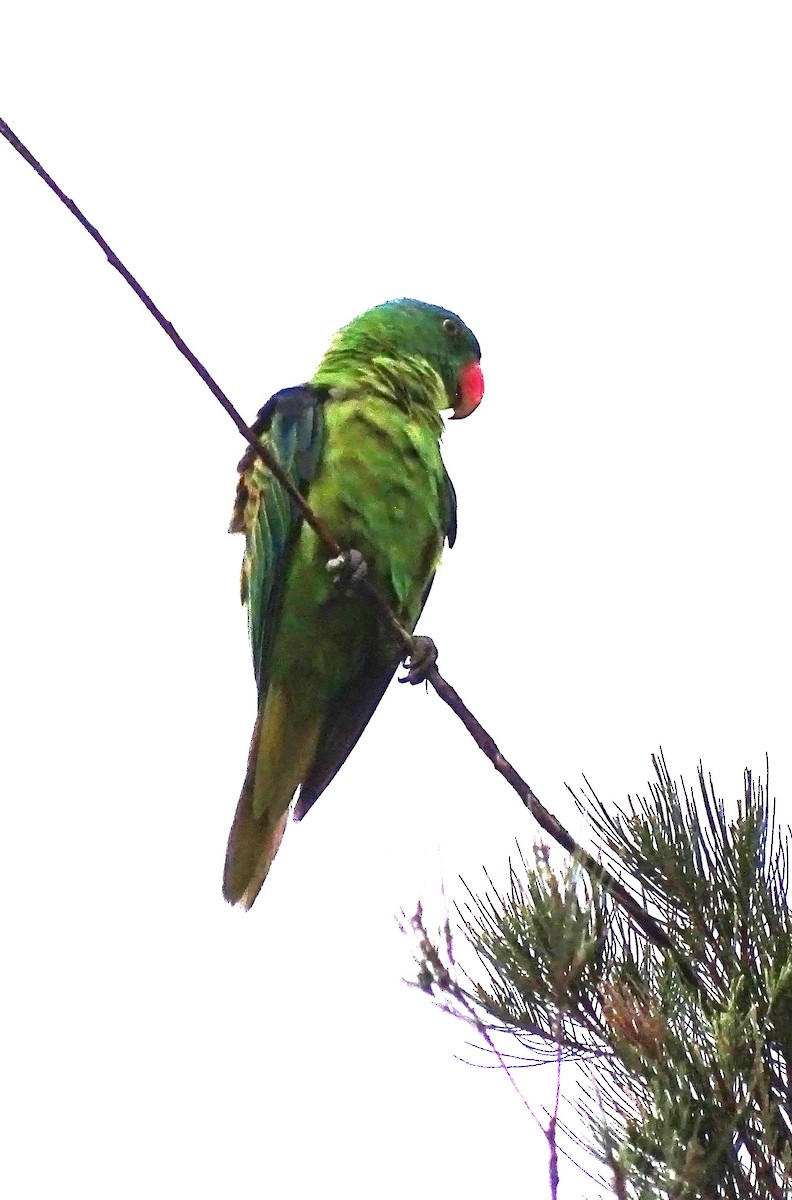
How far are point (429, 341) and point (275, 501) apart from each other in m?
0.95

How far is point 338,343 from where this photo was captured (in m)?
3.95

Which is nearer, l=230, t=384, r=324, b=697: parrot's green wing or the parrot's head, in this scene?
l=230, t=384, r=324, b=697: parrot's green wing

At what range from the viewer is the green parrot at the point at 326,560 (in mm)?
3342

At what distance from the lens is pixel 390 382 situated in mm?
3621

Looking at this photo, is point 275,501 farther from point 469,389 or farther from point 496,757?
point 496,757

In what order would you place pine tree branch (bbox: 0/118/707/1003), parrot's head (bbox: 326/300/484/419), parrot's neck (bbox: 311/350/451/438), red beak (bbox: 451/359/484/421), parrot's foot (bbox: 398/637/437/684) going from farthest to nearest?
red beak (bbox: 451/359/484/421), parrot's head (bbox: 326/300/484/419), parrot's neck (bbox: 311/350/451/438), parrot's foot (bbox: 398/637/437/684), pine tree branch (bbox: 0/118/707/1003)

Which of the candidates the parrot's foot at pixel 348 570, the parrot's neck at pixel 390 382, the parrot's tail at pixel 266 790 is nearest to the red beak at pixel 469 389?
the parrot's neck at pixel 390 382

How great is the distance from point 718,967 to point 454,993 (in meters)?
0.39

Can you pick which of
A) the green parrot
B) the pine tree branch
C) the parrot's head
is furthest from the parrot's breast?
the pine tree branch

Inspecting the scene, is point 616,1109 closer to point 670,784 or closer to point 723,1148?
point 723,1148

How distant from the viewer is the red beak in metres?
4.21

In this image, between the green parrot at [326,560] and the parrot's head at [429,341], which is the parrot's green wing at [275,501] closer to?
the green parrot at [326,560]

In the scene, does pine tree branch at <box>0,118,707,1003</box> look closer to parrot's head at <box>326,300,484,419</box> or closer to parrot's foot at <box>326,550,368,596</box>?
parrot's foot at <box>326,550,368,596</box>

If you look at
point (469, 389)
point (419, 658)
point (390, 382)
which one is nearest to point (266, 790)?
point (419, 658)
